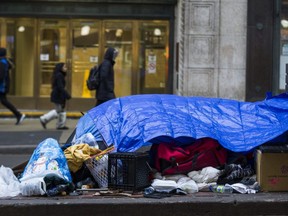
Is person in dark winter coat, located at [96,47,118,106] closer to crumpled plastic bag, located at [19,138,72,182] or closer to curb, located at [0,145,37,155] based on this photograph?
curb, located at [0,145,37,155]

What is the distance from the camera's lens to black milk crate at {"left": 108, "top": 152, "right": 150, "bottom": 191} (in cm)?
610

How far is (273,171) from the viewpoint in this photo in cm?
629

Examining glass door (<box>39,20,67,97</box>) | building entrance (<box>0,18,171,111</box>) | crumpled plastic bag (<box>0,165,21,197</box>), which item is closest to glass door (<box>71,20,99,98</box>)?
building entrance (<box>0,18,171,111</box>)

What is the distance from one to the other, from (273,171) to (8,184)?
9.81 feet

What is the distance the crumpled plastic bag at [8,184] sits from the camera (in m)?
6.07

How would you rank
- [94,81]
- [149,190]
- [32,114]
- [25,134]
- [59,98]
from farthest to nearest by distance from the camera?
[32,114] → [59,98] → [25,134] → [94,81] → [149,190]

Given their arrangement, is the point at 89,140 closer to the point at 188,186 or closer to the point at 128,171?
the point at 128,171

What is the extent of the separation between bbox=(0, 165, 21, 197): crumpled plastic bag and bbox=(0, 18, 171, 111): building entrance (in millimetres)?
9215

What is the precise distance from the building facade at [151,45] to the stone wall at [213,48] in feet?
0.08

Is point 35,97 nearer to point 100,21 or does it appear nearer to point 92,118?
point 100,21

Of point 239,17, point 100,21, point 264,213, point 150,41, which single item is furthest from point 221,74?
point 264,213

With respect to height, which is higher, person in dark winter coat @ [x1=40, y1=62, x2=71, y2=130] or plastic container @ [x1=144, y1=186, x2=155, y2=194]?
person in dark winter coat @ [x1=40, y1=62, x2=71, y2=130]

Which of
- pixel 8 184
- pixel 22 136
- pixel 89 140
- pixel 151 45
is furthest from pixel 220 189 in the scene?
pixel 151 45

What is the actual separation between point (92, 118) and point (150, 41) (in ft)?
29.4
